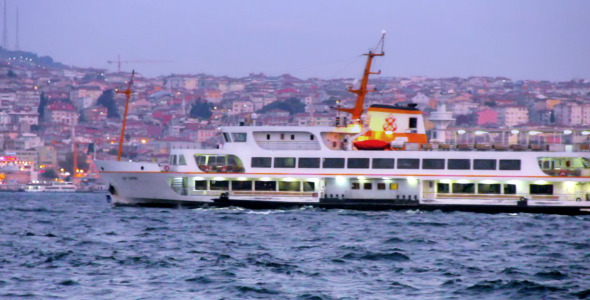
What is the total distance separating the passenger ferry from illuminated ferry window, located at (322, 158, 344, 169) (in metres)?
0.04

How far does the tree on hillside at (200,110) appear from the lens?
634ft

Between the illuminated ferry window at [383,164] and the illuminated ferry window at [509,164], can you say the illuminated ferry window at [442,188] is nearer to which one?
the illuminated ferry window at [383,164]

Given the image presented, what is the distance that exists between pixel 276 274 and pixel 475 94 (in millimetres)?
172710

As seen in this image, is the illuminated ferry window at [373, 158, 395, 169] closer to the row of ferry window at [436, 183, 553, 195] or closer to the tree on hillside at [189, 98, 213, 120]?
the row of ferry window at [436, 183, 553, 195]

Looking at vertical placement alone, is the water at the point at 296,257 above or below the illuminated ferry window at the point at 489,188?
below

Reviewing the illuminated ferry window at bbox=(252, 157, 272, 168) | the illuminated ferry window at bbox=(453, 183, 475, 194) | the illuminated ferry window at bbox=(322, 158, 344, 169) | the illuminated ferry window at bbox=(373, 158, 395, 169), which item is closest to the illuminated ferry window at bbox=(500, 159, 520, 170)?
the illuminated ferry window at bbox=(453, 183, 475, 194)

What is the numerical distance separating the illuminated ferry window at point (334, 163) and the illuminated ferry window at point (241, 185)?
2776 millimetres

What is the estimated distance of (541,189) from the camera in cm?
4266

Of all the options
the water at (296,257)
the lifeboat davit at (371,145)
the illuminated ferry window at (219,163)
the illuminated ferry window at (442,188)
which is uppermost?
the lifeboat davit at (371,145)

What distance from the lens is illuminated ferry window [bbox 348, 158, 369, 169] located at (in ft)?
141

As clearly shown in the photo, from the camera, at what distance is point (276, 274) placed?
2428 cm

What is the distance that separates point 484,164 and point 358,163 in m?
4.42

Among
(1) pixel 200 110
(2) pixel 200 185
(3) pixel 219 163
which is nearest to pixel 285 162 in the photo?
(3) pixel 219 163

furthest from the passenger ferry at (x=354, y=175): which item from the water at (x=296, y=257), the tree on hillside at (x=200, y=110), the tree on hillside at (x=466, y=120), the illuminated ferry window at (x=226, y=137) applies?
the tree on hillside at (x=200, y=110)
